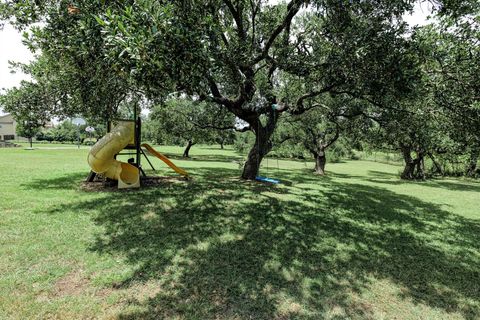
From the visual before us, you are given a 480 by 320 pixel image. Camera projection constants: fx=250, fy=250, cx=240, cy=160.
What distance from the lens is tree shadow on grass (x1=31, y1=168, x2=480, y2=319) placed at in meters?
3.14

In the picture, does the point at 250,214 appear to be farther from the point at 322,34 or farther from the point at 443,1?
the point at 443,1

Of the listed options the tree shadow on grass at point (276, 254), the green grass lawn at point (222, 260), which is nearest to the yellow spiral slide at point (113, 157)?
the green grass lawn at point (222, 260)

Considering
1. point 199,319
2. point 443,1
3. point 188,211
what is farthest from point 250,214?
point 443,1

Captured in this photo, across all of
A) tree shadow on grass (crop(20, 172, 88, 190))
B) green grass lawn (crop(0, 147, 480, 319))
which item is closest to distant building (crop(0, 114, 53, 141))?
tree shadow on grass (crop(20, 172, 88, 190))

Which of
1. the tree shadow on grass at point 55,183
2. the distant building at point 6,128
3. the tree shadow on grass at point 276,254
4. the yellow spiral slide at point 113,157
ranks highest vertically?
the distant building at point 6,128

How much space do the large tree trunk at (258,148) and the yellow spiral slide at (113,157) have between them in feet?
16.3

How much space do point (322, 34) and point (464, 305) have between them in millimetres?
6768

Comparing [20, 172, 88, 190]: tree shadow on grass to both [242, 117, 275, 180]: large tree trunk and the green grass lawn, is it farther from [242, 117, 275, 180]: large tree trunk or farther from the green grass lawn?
[242, 117, 275, 180]: large tree trunk

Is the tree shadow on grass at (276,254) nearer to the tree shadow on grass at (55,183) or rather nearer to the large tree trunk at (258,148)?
the tree shadow on grass at (55,183)

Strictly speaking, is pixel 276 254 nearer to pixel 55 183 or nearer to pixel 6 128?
pixel 55 183

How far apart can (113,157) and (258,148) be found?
5.81 m

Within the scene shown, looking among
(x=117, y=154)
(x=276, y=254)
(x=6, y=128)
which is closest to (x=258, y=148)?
(x=117, y=154)

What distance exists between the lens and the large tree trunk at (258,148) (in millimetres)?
11000

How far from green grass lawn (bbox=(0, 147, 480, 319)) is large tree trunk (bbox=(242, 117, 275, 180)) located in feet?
12.8
